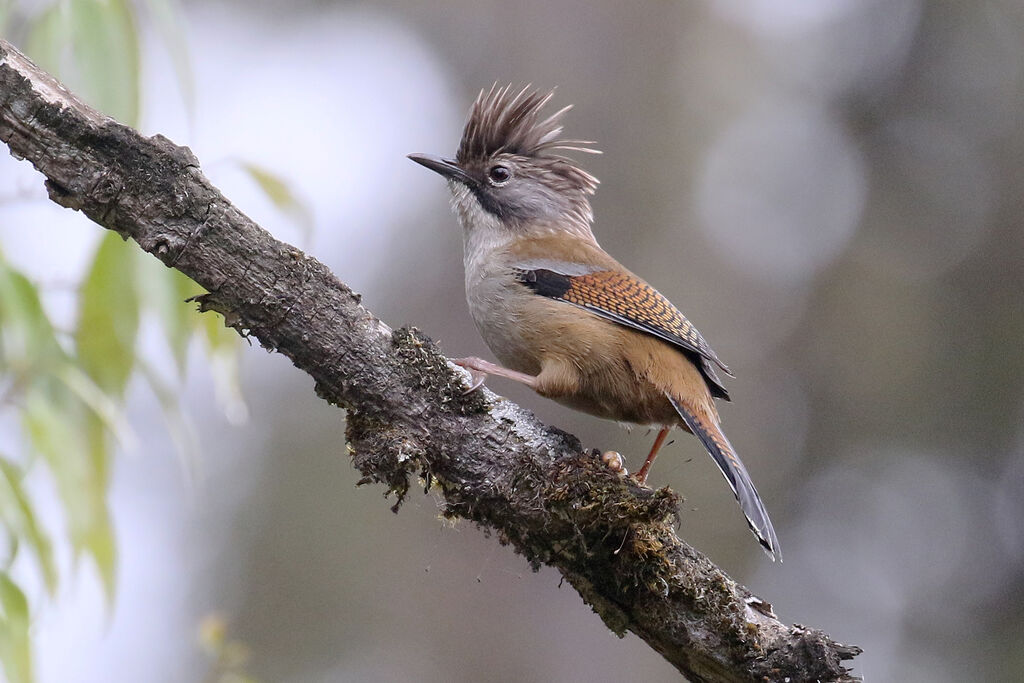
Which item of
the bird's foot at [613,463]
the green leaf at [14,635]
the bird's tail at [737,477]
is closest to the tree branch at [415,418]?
the bird's foot at [613,463]

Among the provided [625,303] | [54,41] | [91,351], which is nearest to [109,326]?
[91,351]

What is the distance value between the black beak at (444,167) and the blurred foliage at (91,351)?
3.78ft

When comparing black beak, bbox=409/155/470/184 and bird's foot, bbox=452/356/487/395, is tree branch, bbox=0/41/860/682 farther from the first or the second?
black beak, bbox=409/155/470/184

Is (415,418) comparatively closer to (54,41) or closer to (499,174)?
(54,41)

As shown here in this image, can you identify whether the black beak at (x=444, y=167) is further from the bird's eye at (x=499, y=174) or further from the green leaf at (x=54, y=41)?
the green leaf at (x=54, y=41)

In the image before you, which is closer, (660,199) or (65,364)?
(65,364)

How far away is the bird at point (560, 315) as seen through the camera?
4008 millimetres

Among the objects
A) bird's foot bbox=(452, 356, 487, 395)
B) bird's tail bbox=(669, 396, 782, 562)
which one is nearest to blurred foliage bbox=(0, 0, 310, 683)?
bird's foot bbox=(452, 356, 487, 395)

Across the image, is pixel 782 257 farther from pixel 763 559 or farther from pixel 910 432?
pixel 763 559

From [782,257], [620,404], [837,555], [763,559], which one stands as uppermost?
[782,257]

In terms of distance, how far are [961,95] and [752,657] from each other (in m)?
8.36

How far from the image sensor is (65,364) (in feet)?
10.9

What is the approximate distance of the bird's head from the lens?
5023 mm

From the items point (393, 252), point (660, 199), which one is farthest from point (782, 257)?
point (393, 252)
